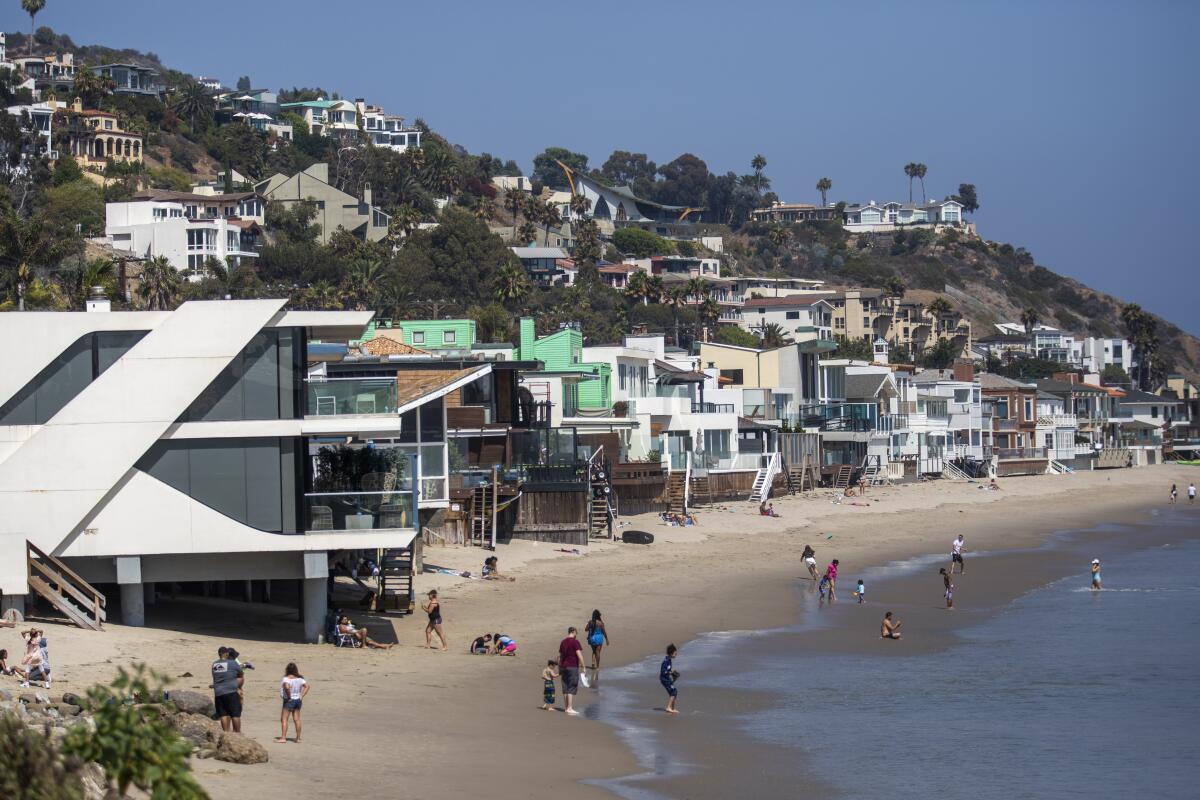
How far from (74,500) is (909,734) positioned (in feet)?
51.2

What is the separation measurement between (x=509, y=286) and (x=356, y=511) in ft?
331

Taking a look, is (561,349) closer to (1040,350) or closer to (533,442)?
(533,442)

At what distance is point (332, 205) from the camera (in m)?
152

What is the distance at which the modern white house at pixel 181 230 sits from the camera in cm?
12306

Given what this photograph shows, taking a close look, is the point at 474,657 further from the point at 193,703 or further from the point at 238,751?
the point at 238,751

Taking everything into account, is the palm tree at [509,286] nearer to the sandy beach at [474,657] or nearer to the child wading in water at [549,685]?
the sandy beach at [474,657]

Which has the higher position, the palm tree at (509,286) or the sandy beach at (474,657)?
the palm tree at (509,286)

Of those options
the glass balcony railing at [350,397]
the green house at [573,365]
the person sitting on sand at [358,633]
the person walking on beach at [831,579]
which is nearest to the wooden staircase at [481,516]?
the person walking on beach at [831,579]

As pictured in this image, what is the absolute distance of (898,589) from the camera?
4562cm

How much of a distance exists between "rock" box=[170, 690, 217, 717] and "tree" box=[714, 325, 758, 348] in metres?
124

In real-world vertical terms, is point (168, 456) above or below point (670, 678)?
above

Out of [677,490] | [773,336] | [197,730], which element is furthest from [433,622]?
[773,336]

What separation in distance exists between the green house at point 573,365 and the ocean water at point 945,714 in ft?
76.9

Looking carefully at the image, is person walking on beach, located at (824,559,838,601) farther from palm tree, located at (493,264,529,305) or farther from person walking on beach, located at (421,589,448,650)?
palm tree, located at (493,264,529,305)
